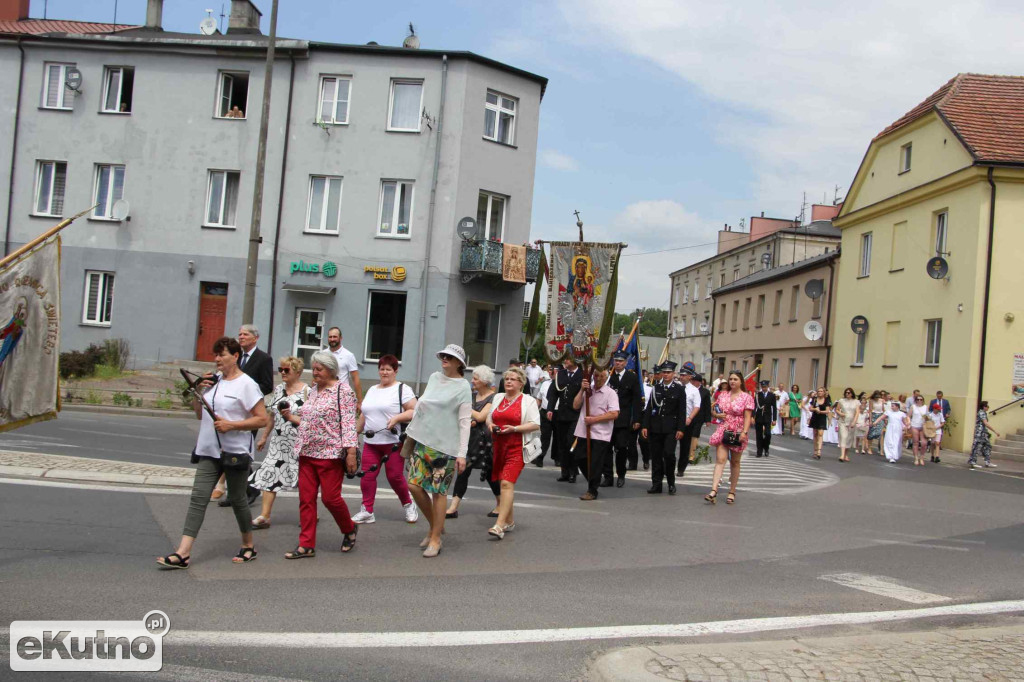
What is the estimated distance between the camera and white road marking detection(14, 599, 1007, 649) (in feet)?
16.5

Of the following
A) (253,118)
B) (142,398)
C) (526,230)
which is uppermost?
(253,118)

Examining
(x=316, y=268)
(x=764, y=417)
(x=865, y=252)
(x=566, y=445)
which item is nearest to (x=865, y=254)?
(x=865, y=252)

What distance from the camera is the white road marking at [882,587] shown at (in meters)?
7.08

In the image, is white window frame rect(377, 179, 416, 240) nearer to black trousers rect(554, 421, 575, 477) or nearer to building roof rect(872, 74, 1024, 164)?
black trousers rect(554, 421, 575, 477)

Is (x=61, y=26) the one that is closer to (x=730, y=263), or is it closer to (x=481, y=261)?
(x=481, y=261)

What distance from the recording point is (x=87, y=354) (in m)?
26.2

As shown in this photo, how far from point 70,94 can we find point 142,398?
12.3m

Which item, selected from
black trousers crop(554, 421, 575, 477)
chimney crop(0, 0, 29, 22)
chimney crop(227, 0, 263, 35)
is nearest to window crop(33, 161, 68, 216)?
chimney crop(227, 0, 263, 35)

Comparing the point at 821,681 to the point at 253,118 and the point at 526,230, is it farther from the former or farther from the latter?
the point at 253,118

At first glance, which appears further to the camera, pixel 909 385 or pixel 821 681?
pixel 909 385

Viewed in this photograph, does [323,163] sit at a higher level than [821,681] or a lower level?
higher

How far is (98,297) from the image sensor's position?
93.4 feet

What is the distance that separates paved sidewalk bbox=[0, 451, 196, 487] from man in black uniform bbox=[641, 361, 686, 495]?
623 centimetres

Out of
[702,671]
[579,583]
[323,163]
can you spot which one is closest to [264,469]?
[579,583]
